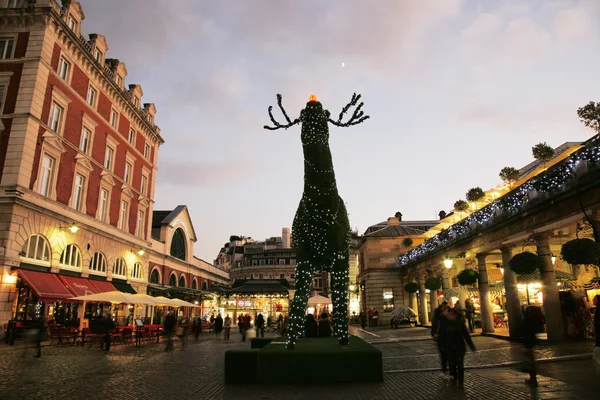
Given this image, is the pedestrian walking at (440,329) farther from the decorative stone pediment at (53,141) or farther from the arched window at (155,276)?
the arched window at (155,276)

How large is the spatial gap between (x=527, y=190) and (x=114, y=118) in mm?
29846

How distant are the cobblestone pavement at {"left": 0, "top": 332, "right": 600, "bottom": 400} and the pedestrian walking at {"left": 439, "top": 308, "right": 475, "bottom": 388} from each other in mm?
292

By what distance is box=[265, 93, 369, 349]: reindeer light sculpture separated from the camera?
9.77 meters

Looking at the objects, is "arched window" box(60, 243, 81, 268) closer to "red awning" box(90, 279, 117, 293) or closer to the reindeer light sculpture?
"red awning" box(90, 279, 117, 293)

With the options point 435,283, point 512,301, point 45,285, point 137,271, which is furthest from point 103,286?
point 512,301

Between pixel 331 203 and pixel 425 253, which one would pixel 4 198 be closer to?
pixel 331 203

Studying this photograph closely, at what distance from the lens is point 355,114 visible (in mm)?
10484

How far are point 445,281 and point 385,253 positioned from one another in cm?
1289

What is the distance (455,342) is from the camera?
8.67 meters

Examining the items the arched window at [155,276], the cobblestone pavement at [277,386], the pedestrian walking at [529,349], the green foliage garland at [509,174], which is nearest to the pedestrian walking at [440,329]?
the cobblestone pavement at [277,386]

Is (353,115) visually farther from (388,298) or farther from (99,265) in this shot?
(388,298)

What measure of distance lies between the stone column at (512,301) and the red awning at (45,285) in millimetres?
21987

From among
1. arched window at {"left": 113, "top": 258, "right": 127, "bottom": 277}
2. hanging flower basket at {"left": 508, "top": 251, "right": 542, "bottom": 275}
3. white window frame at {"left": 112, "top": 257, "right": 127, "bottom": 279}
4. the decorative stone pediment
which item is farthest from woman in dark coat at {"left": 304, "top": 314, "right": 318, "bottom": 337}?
arched window at {"left": 113, "top": 258, "right": 127, "bottom": 277}

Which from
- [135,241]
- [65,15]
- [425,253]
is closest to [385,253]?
[425,253]
